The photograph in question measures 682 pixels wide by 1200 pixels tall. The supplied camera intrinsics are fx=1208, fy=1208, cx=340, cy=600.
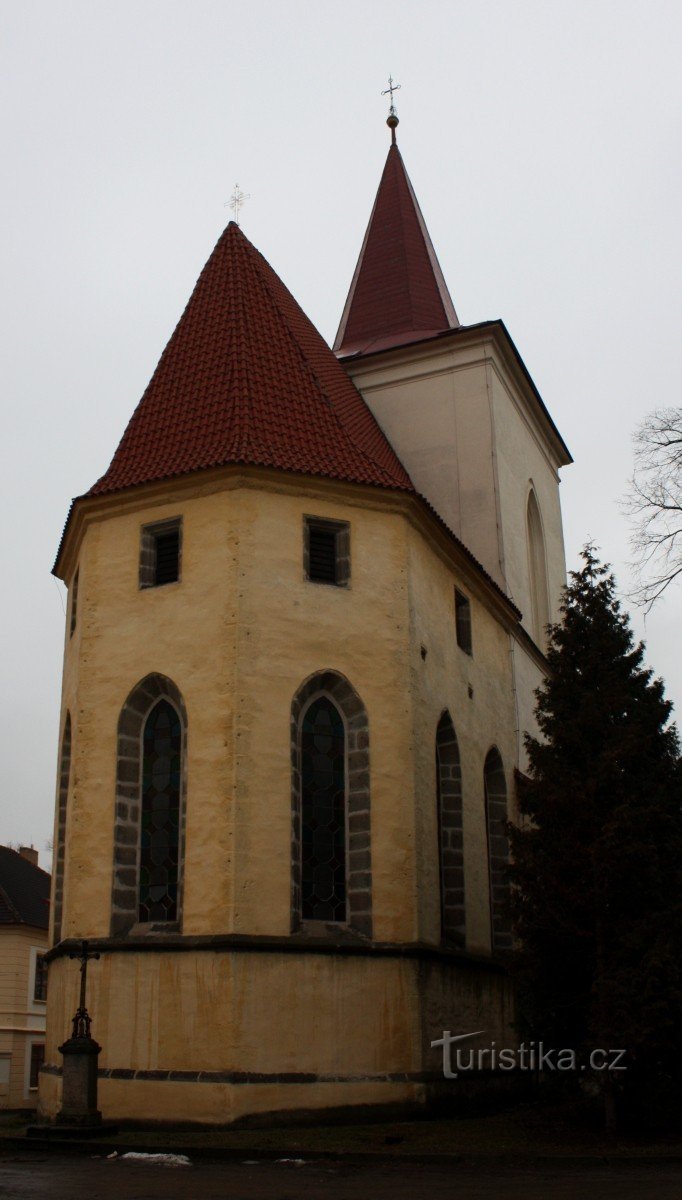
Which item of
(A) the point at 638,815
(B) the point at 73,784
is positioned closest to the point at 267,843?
(B) the point at 73,784

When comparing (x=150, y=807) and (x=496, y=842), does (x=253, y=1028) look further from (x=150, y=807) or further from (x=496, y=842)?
(x=496, y=842)

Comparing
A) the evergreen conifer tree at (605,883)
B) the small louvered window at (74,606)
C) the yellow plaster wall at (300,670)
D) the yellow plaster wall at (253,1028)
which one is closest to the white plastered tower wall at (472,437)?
the yellow plaster wall at (300,670)

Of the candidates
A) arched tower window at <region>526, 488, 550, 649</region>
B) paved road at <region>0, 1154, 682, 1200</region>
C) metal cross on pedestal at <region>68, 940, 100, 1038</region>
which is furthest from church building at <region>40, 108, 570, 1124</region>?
arched tower window at <region>526, 488, 550, 649</region>

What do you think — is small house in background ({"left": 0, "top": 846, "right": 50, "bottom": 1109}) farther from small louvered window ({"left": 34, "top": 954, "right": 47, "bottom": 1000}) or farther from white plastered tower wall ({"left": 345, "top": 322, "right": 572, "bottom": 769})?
white plastered tower wall ({"left": 345, "top": 322, "right": 572, "bottom": 769})

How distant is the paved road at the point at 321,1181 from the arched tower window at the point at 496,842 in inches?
278

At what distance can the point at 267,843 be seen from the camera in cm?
1373

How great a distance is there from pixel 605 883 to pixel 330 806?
11.7 feet

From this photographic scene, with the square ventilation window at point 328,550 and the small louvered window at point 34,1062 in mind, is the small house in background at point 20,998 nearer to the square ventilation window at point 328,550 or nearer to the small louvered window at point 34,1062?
the small louvered window at point 34,1062

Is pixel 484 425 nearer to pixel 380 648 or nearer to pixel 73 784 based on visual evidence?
pixel 380 648

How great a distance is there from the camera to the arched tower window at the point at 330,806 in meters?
14.1

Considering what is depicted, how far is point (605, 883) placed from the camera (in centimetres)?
1257

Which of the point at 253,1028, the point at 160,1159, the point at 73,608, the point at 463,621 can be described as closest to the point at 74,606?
the point at 73,608

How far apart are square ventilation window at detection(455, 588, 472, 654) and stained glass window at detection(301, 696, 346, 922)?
377 cm

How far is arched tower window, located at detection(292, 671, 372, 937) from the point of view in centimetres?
1409
